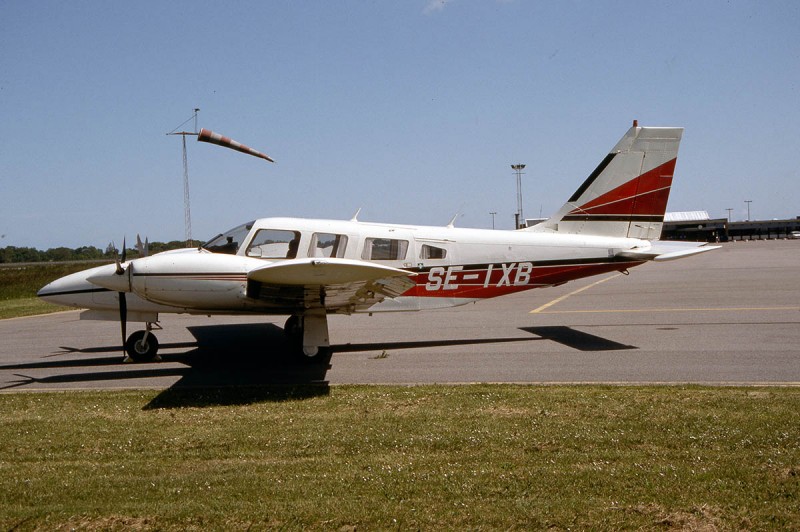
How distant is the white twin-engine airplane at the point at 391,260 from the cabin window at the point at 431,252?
20 millimetres

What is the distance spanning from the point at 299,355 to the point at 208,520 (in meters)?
7.06

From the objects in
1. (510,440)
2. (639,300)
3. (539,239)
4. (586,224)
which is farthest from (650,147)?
(510,440)

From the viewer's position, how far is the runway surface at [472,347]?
10312 millimetres

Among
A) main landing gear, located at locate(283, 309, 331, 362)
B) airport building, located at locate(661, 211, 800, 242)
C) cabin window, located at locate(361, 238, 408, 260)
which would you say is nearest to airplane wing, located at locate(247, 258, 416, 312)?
main landing gear, located at locate(283, 309, 331, 362)

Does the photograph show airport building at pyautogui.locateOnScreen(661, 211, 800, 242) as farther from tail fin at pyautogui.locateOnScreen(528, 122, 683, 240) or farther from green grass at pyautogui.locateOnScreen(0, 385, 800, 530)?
green grass at pyautogui.locateOnScreen(0, 385, 800, 530)

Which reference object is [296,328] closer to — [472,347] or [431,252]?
[431,252]

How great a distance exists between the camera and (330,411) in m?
8.12

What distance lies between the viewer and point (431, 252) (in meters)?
13.2

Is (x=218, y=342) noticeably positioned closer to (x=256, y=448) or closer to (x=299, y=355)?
(x=299, y=355)

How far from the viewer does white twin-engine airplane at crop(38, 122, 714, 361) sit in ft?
36.5

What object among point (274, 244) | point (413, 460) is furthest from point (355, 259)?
point (413, 460)

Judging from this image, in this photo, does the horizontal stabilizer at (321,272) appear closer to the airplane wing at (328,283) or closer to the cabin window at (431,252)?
the airplane wing at (328,283)

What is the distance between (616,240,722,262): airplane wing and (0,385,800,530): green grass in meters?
5.06

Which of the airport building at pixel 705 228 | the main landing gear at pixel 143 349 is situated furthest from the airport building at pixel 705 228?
the main landing gear at pixel 143 349
